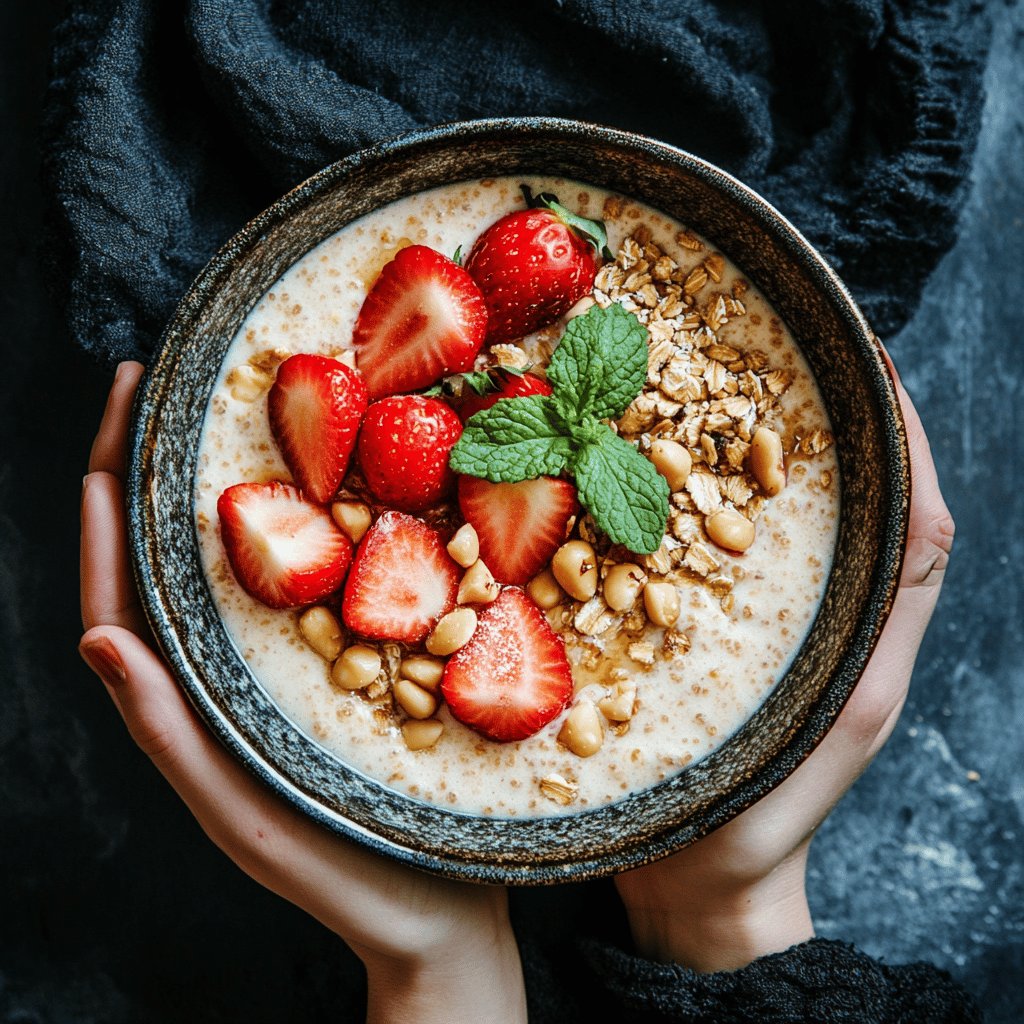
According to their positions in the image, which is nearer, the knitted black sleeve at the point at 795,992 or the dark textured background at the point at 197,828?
the knitted black sleeve at the point at 795,992

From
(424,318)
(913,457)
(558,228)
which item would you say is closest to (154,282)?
(424,318)

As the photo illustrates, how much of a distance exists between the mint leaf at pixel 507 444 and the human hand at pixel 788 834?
502 millimetres

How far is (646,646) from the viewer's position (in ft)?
4.10

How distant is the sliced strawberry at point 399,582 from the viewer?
1221mm

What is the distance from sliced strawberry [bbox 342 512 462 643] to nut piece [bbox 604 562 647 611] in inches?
7.5

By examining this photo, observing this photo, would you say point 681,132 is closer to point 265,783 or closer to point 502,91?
point 502,91

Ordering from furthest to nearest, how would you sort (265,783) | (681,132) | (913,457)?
(681,132), (913,457), (265,783)

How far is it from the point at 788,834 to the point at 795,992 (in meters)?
0.23

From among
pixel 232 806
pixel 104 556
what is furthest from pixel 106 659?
pixel 232 806

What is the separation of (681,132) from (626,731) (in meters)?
0.92

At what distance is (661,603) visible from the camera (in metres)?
1.22

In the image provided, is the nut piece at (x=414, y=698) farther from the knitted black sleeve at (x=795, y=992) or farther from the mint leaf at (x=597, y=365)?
the knitted black sleeve at (x=795, y=992)

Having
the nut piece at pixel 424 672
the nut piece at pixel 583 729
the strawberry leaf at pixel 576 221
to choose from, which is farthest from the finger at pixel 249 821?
the strawberry leaf at pixel 576 221

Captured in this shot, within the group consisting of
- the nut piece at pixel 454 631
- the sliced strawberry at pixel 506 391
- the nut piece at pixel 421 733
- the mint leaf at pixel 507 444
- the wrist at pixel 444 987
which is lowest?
the wrist at pixel 444 987
